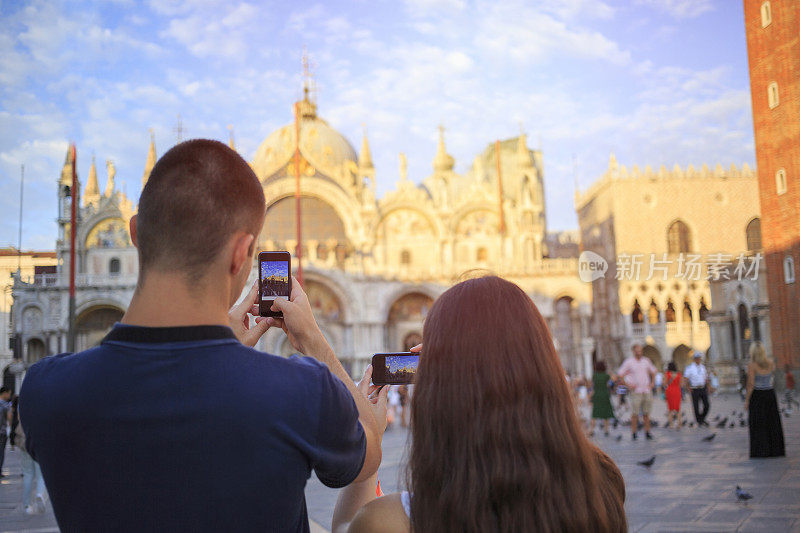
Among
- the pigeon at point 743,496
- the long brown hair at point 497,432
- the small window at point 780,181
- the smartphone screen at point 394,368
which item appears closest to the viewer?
the long brown hair at point 497,432

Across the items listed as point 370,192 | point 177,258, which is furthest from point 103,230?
point 177,258

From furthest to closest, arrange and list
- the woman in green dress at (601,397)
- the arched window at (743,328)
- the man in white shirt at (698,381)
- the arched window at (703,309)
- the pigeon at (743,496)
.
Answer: the arched window at (703,309), the arched window at (743,328), the man in white shirt at (698,381), the woman in green dress at (601,397), the pigeon at (743,496)

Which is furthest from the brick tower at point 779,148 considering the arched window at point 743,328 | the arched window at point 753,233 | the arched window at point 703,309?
the arched window at point 753,233

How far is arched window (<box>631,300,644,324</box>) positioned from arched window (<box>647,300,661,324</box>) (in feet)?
1.51

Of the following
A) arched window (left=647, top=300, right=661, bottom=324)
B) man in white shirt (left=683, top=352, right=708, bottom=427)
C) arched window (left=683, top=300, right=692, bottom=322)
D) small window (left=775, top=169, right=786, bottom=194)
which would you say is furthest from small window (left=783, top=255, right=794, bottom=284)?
arched window (left=683, top=300, right=692, bottom=322)

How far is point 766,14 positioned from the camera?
2350 cm

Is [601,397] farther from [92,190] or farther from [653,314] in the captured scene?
[92,190]

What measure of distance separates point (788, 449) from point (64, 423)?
10.8 meters

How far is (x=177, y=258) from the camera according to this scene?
1646 millimetres

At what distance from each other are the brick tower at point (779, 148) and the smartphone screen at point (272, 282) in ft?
78.8

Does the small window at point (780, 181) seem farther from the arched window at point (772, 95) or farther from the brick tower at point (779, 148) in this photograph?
the arched window at point (772, 95)

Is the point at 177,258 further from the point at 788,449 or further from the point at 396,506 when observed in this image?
the point at 788,449

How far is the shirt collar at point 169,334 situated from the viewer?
61.1 inches

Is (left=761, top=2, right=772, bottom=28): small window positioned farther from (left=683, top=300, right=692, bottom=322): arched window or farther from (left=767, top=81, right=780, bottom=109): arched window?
(left=683, top=300, right=692, bottom=322): arched window
